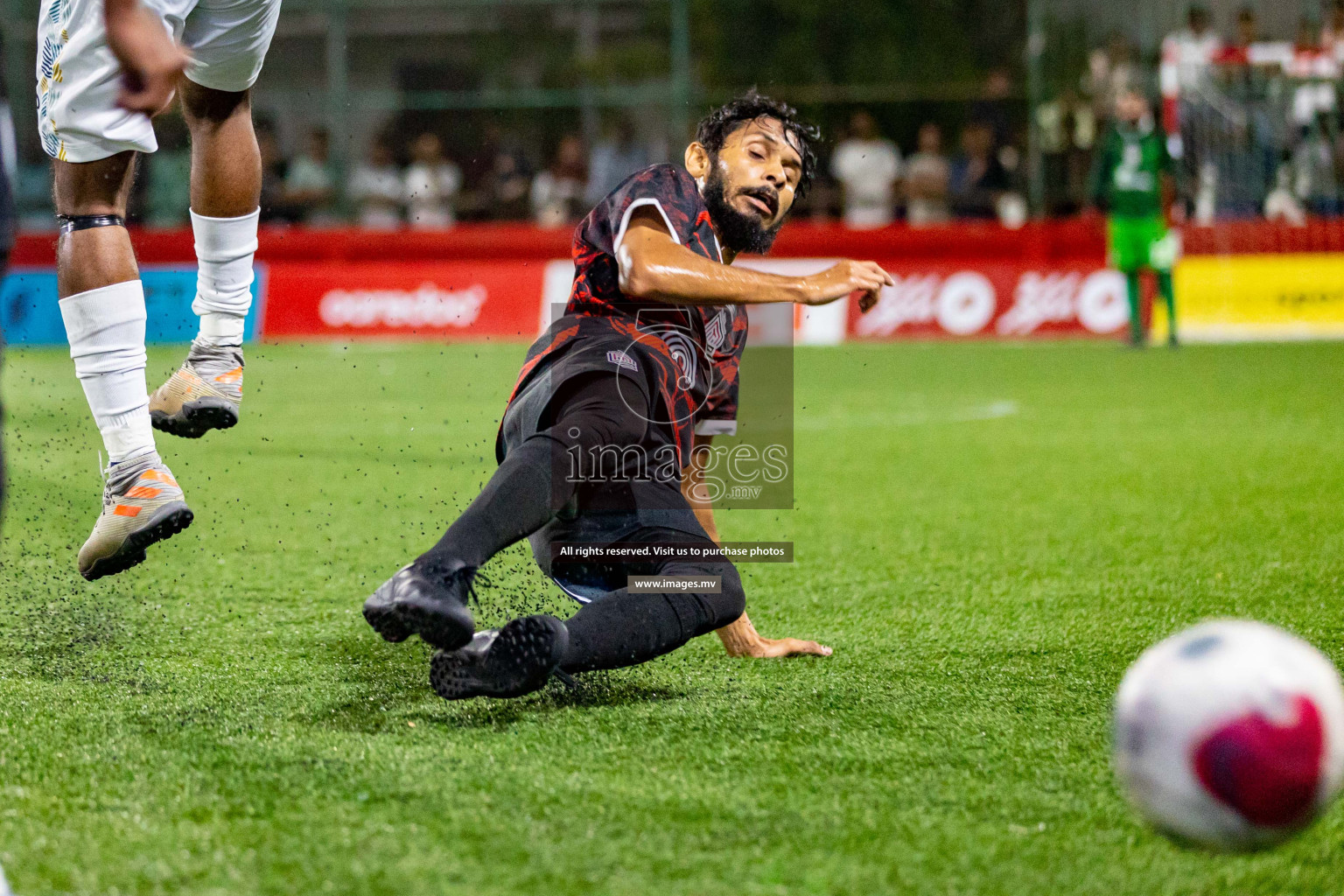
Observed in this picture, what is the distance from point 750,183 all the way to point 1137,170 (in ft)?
33.8

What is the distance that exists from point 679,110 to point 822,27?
8.98 ft

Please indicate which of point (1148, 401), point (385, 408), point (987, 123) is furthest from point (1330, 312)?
point (385, 408)

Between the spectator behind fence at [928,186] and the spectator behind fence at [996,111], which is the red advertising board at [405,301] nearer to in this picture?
the spectator behind fence at [928,186]

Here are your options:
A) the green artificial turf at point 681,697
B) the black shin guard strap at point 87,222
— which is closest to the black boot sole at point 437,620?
the green artificial turf at point 681,697

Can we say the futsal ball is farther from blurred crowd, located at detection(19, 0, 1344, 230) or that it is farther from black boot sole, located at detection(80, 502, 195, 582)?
blurred crowd, located at detection(19, 0, 1344, 230)

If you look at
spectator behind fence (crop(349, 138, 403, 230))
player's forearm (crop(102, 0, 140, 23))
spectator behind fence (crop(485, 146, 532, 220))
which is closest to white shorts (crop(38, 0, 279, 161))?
player's forearm (crop(102, 0, 140, 23))

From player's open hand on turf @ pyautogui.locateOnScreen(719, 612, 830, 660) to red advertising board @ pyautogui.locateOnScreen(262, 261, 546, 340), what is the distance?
37.1ft

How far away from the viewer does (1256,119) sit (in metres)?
14.7

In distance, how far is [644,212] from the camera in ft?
10.0

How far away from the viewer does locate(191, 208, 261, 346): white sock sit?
365 centimetres

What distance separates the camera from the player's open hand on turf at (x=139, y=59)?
254cm

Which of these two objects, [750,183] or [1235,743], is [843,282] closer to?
[750,183]

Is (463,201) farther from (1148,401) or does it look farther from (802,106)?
(1148,401)

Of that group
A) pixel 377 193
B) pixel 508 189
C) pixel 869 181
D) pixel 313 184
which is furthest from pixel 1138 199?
pixel 313 184
